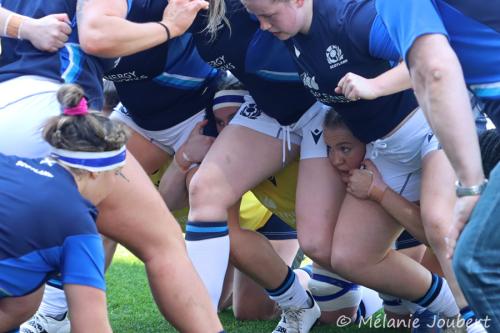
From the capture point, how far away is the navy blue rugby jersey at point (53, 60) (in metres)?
3.60

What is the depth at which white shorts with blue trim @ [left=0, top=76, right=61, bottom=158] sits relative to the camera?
3406 mm

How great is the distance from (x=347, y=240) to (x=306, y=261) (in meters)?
2.36

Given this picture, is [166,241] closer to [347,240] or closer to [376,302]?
[347,240]

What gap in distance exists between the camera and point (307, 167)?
4465 mm

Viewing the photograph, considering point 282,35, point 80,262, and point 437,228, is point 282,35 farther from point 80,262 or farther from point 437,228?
point 80,262

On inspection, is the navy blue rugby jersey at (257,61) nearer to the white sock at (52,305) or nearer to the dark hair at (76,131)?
the dark hair at (76,131)

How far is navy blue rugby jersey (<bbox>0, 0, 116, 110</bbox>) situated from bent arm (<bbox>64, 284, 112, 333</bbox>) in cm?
88

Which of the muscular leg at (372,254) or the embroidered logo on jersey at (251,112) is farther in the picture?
the embroidered logo on jersey at (251,112)

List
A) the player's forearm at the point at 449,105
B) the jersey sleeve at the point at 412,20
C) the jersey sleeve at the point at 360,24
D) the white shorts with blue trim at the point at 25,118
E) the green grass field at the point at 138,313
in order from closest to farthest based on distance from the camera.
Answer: the player's forearm at the point at 449,105
the jersey sleeve at the point at 412,20
the white shorts with blue trim at the point at 25,118
the jersey sleeve at the point at 360,24
the green grass field at the point at 138,313

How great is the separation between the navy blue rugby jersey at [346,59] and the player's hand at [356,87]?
0.67 ft

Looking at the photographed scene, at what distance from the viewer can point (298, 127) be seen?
452cm

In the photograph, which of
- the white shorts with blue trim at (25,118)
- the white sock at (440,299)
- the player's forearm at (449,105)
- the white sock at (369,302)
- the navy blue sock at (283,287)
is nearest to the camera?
the player's forearm at (449,105)

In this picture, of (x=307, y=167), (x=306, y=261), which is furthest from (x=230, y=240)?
(x=306, y=261)

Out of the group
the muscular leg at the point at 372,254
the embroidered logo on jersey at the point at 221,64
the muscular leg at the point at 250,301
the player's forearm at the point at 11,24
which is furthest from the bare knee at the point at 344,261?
the player's forearm at the point at 11,24
